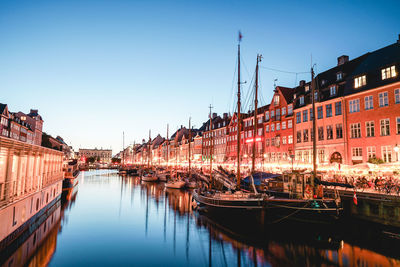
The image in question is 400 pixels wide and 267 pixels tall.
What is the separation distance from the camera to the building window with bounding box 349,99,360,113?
119 feet

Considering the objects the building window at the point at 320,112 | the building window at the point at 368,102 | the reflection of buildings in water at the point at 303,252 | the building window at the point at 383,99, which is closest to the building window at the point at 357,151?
the building window at the point at 368,102

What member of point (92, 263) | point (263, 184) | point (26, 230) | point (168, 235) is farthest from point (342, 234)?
point (26, 230)

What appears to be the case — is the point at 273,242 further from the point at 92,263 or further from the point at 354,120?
the point at 354,120

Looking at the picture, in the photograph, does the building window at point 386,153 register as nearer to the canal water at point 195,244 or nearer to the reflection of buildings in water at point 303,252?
the canal water at point 195,244

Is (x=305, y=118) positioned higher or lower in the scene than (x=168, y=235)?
higher

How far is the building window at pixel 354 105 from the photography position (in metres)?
36.2

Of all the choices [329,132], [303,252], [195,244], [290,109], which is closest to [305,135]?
[329,132]

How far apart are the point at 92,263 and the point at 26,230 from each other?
7042 mm

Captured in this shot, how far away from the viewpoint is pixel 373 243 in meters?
19.2

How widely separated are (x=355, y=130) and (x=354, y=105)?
3.53 m

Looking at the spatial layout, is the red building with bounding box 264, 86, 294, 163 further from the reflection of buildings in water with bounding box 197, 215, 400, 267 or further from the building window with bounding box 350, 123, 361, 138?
the reflection of buildings in water with bounding box 197, 215, 400, 267

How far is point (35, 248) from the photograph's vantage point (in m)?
17.5

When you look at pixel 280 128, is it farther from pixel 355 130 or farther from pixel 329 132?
pixel 355 130

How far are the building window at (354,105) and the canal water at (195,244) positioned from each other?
18.1m
